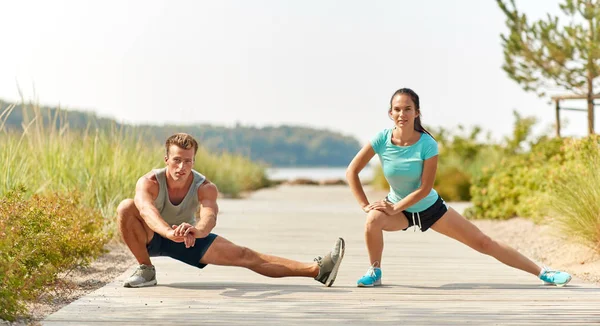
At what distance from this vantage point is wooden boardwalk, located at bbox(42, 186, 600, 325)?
16.3 feet

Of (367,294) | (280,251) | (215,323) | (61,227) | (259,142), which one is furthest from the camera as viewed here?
(259,142)

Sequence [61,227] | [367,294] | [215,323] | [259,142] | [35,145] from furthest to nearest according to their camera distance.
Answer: [259,142] → [35,145] → [61,227] → [367,294] → [215,323]

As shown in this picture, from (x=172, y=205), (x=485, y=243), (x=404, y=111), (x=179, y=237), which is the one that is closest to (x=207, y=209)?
(x=172, y=205)

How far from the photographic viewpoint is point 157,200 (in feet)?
19.4

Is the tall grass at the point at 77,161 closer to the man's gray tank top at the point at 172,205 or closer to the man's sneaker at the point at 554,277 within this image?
the man's gray tank top at the point at 172,205

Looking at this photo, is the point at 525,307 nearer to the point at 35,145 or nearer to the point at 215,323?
the point at 215,323

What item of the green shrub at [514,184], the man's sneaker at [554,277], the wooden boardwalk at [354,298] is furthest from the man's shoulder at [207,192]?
the green shrub at [514,184]

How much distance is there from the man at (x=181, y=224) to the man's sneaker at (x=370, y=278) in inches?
8.1

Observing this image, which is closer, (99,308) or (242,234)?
(99,308)

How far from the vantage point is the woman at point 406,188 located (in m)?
6.12

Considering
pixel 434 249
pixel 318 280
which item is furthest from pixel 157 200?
pixel 434 249

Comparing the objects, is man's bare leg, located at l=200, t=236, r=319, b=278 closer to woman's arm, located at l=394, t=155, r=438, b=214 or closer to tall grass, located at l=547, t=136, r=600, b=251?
woman's arm, located at l=394, t=155, r=438, b=214

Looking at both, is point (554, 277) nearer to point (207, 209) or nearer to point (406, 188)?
point (406, 188)

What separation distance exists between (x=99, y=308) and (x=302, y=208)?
A: 12.3 m
